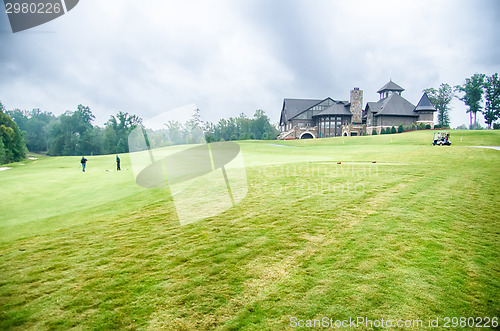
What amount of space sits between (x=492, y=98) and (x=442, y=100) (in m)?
21.5

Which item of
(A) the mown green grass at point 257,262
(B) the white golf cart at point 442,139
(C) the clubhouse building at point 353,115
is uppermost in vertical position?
(C) the clubhouse building at point 353,115

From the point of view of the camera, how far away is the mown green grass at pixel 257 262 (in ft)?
11.7

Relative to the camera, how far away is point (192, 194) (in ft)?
36.0

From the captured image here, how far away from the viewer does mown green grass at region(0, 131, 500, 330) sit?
11.7 feet

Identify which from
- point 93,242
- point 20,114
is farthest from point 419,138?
point 20,114

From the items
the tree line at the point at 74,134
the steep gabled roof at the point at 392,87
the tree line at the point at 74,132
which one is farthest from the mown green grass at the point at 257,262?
the tree line at the point at 74,134

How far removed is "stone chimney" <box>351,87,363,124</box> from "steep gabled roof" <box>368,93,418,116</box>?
3335 millimetres

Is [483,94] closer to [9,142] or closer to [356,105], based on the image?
[356,105]

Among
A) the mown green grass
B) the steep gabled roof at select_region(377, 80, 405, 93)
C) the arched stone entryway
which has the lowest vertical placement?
the mown green grass

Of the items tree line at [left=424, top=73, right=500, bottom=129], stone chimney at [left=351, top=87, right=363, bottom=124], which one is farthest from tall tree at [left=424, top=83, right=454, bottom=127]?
stone chimney at [left=351, top=87, right=363, bottom=124]

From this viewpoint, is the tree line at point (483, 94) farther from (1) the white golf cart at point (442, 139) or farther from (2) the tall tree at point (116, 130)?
(2) the tall tree at point (116, 130)

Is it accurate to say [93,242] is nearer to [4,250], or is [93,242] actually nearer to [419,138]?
[4,250]

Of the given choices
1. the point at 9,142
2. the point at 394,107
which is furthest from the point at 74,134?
the point at 394,107

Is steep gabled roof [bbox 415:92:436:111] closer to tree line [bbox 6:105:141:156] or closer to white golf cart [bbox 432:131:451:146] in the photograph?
white golf cart [bbox 432:131:451:146]
